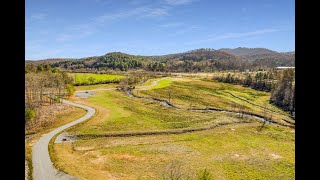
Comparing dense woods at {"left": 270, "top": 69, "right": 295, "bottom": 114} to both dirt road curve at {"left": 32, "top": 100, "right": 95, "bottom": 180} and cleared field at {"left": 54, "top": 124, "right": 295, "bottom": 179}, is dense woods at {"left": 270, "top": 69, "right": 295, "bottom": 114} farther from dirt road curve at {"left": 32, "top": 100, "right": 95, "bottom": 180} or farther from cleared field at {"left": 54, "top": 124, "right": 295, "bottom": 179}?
dirt road curve at {"left": 32, "top": 100, "right": 95, "bottom": 180}

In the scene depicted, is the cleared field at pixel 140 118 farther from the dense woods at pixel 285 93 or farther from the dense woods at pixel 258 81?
the dense woods at pixel 258 81

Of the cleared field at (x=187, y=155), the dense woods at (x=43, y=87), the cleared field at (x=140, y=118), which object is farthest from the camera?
the dense woods at (x=43, y=87)

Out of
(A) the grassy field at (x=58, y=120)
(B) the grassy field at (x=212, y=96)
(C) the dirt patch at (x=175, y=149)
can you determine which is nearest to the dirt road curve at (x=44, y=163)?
(A) the grassy field at (x=58, y=120)

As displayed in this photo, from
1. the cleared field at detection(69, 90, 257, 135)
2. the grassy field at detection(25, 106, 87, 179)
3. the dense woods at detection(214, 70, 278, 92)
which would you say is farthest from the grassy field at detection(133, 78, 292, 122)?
the grassy field at detection(25, 106, 87, 179)

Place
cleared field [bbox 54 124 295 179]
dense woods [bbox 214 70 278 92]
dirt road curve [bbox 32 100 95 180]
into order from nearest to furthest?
1. dirt road curve [bbox 32 100 95 180]
2. cleared field [bbox 54 124 295 179]
3. dense woods [bbox 214 70 278 92]

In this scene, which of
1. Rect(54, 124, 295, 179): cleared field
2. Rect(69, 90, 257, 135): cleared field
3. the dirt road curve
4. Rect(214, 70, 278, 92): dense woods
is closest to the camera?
the dirt road curve
